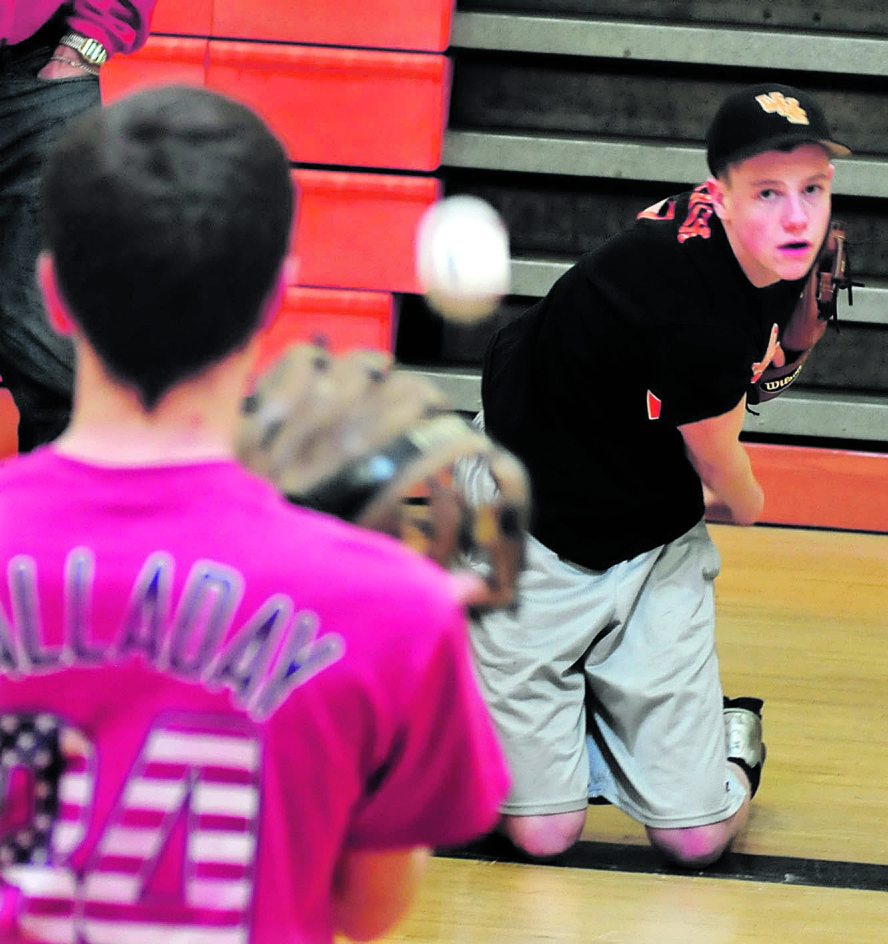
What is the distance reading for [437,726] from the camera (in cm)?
71

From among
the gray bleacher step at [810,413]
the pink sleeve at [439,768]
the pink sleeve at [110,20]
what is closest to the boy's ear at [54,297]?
the pink sleeve at [439,768]

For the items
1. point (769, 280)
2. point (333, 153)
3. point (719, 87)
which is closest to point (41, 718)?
point (769, 280)

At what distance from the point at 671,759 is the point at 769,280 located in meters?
0.70

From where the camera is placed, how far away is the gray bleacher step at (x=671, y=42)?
4.02 meters

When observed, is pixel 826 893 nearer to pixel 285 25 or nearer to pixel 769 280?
pixel 769 280

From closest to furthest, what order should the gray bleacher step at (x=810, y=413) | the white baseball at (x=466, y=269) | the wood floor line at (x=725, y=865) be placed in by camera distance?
the white baseball at (x=466, y=269), the wood floor line at (x=725, y=865), the gray bleacher step at (x=810, y=413)

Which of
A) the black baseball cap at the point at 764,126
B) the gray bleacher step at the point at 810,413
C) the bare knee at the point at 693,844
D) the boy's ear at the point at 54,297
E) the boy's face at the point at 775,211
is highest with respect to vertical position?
the black baseball cap at the point at 764,126

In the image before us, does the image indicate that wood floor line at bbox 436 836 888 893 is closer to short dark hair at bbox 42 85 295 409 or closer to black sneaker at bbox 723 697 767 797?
black sneaker at bbox 723 697 767 797

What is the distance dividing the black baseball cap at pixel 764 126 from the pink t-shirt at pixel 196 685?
1.31 meters

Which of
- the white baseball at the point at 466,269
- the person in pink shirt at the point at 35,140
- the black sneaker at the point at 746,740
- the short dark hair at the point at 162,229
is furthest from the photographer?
the person in pink shirt at the point at 35,140

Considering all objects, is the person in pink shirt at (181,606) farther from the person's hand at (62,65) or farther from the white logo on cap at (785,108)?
the person's hand at (62,65)

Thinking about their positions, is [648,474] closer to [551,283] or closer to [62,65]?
[62,65]

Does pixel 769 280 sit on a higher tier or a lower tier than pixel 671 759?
higher

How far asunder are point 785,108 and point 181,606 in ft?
4.62
